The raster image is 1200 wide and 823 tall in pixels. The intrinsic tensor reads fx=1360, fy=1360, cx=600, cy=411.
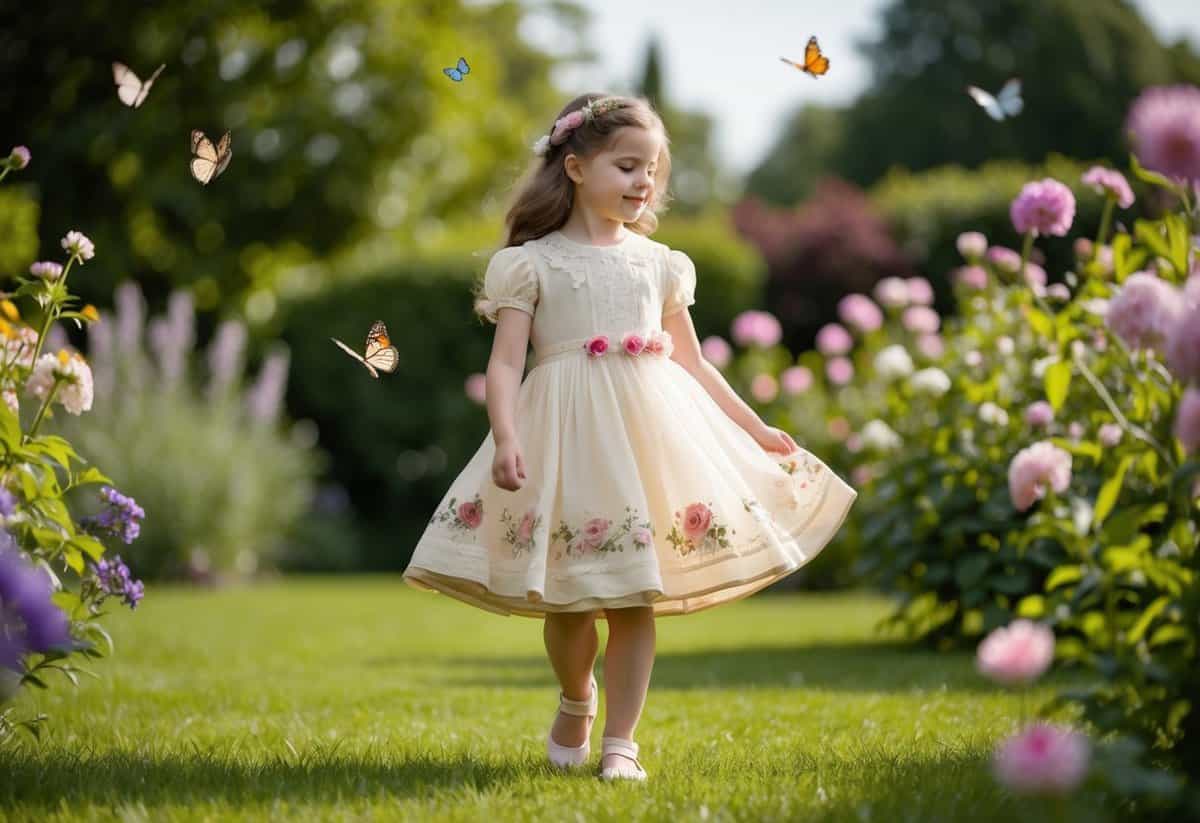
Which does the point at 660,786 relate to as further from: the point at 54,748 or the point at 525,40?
the point at 525,40

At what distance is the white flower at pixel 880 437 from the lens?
583 cm

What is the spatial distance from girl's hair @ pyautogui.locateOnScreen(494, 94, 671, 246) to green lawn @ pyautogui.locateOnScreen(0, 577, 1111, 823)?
49.7 inches

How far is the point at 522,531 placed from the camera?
2.89 m

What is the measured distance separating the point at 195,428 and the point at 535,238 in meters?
7.78

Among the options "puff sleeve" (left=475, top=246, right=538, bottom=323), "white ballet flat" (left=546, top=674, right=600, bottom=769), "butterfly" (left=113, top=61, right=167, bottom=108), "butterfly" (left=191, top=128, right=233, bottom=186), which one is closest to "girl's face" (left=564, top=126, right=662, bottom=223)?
"puff sleeve" (left=475, top=246, right=538, bottom=323)

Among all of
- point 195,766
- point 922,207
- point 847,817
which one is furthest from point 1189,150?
point 922,207

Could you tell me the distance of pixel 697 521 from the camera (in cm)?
291

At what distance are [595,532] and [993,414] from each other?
2.82 meters

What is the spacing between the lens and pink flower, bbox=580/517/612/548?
2.84 metres

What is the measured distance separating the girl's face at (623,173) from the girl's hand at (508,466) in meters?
0.66

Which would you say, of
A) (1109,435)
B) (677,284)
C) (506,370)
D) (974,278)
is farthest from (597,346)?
(974,278)

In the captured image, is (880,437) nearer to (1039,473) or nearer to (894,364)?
(894,364)

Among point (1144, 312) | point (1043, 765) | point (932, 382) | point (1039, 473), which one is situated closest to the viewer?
point (1043, 765)

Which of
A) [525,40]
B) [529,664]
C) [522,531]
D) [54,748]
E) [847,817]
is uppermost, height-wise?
[525,40]
